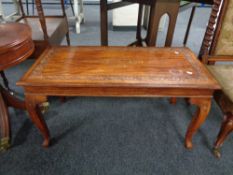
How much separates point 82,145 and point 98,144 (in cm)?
10

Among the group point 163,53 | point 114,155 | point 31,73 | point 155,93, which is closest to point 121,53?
point 163,53

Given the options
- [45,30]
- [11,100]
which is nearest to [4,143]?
[11,100]

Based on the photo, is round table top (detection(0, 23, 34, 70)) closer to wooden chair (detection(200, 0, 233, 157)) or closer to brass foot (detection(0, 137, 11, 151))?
brass foot (detection(0, 137, 11, 151))

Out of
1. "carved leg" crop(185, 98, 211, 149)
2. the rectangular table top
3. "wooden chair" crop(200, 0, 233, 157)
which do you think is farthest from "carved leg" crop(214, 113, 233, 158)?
the rectangular table top

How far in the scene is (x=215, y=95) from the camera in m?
1.10

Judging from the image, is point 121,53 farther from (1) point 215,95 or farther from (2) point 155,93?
(1) point 215,95

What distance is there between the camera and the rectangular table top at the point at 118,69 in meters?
0.88

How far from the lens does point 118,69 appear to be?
38.9 inches

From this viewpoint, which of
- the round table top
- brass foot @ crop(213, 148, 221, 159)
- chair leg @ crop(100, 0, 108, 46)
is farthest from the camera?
chair leg @ crop(100, 0, 108, 46)

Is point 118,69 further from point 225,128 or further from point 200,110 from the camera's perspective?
point 225,128

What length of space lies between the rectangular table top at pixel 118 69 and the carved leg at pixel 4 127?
0.45 m

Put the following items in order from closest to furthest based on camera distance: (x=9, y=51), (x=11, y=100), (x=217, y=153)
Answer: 1. (x=9, y=51)
2. (x=217, y=153)
3. (x=11, y=100)

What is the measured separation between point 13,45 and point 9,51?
3cm

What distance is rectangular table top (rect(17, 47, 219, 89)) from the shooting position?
2.88 ft
